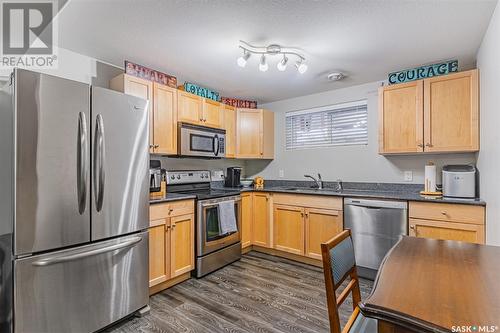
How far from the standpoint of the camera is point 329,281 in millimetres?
1119

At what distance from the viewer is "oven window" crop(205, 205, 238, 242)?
305cm

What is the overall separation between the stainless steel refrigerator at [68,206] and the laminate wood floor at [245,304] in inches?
11.6

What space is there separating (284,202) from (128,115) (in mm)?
2203

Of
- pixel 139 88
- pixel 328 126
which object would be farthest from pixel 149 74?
pixel 328 126

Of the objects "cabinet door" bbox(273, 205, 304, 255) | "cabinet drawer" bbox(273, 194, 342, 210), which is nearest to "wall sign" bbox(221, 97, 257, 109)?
"cabinet drawer" bbox(273, 194, 342, 210)

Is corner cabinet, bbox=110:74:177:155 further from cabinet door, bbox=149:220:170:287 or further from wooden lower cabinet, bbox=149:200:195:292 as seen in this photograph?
cabinet door, bbox=149:220:170:287

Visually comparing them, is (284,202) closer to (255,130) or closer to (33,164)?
(255,130)

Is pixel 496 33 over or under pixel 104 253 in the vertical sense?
over

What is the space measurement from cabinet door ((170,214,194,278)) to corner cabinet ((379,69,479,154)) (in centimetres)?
237

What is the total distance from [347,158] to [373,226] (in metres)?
1.13

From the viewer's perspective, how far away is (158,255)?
2549 millimetres

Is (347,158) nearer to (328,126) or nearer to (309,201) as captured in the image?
(328,126)

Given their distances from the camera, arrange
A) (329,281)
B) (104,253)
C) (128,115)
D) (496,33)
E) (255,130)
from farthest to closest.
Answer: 1. (255,130)
2. (128,115)
3. (104,253)
4. (496,33)
5. (329,281)

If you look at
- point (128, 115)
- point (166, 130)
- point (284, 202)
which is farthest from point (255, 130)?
point (128, 115)
